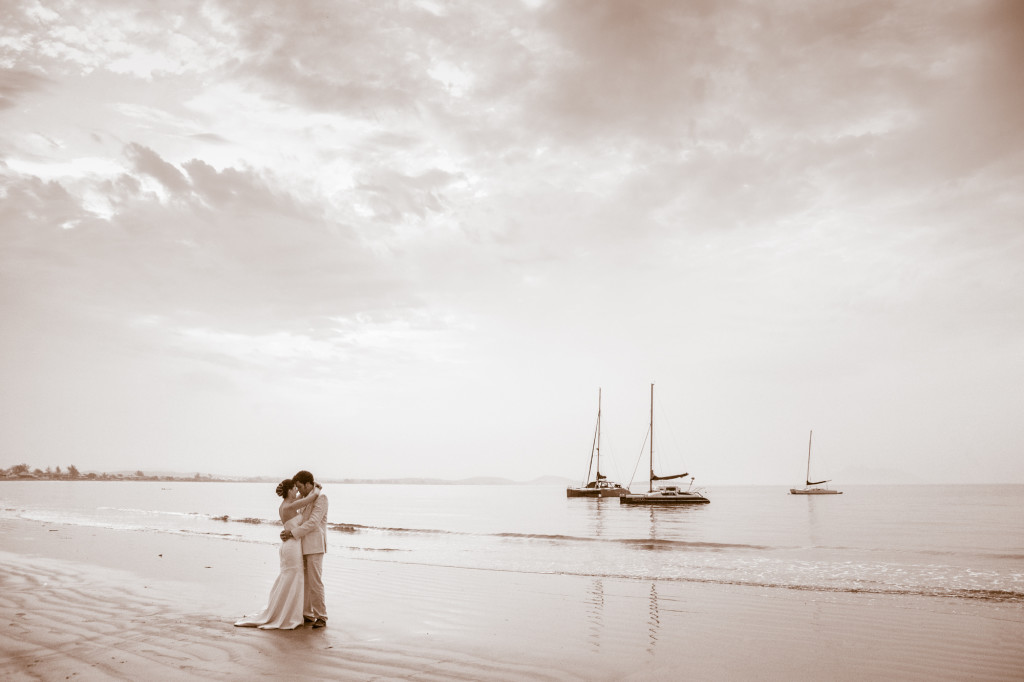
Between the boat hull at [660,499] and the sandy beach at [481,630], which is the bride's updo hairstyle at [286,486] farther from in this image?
the boat hull at [660,499]

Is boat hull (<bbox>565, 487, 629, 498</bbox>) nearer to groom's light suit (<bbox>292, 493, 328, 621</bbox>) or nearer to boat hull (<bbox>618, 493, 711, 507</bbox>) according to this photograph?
boat hull (<bbox>618, 493, 711, 507</bbox>)

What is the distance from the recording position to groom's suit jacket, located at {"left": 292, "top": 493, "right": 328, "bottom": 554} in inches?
403

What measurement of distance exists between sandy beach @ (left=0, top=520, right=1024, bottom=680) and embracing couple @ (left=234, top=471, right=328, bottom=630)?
0.33 metres

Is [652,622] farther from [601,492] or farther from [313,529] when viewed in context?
[601,492]

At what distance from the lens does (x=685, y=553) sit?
27.0 m

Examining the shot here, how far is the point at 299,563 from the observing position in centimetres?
1016

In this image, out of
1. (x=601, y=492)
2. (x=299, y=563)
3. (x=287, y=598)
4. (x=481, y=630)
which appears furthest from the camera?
(x=601, y=492)

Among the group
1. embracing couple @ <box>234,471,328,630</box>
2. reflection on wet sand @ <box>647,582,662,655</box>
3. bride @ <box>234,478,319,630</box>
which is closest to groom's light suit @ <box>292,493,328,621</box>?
embracing couple @ <box>234,471,328,630</box>

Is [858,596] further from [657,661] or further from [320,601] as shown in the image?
[320,601]

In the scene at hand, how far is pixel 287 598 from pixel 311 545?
86 cm

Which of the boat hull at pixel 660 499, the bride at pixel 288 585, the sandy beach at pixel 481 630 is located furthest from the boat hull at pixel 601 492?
the bride at pixel 288 585

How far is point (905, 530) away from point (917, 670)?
1545 inches

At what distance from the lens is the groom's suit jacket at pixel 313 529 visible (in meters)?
10.2

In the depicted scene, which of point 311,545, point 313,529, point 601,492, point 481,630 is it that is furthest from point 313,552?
point 601,492
